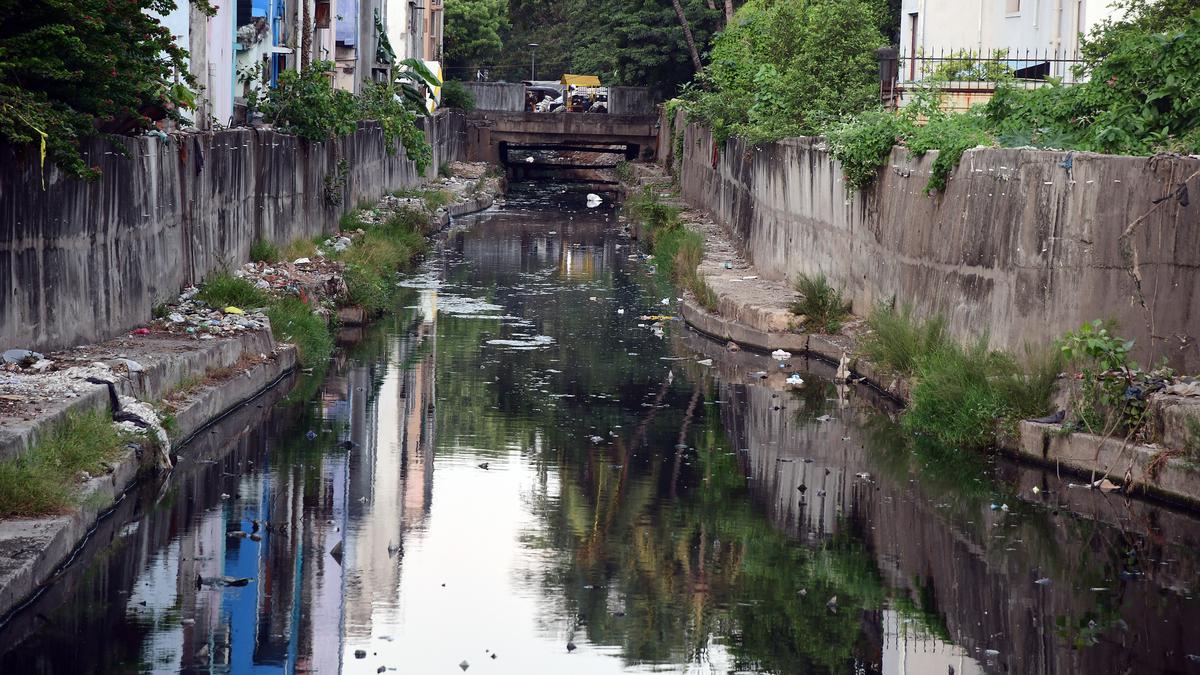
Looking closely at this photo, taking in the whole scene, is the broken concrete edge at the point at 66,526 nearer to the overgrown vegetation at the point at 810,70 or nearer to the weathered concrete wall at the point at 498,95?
the overgrown vegetation at the point at 810,70

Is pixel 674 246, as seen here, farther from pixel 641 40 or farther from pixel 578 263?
pixel 641 40

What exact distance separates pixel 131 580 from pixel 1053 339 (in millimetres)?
8255

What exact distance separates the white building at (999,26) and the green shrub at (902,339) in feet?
32.7

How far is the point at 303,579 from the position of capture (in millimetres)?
9969

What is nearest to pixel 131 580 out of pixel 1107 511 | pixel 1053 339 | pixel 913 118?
pixel 1107 511

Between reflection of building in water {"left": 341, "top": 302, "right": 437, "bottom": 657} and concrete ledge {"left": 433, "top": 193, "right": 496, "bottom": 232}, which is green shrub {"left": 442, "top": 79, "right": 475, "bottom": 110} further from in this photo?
reflection of building in water {"left": 341, "top": 302, "right": 437, "bottom": 657}

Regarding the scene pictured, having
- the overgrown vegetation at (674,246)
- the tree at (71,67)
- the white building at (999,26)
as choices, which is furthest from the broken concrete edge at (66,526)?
the white building at (999,26)

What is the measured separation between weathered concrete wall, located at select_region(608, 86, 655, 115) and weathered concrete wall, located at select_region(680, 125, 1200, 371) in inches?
1644

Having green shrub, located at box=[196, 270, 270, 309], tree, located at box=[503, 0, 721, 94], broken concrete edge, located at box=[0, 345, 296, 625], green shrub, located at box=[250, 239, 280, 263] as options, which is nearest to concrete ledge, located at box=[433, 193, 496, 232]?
tree, located at box=[503, 0, 721, 94]

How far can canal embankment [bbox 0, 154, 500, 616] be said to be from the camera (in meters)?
9.80

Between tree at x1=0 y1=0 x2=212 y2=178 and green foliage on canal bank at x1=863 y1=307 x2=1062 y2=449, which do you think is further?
green foliage on canal bank at x1=863 y1=307 x2=1062 y2=449

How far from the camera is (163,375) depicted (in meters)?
13.8

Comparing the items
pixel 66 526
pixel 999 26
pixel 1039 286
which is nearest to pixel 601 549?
pixel 66 526

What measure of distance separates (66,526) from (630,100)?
54.7 meters
